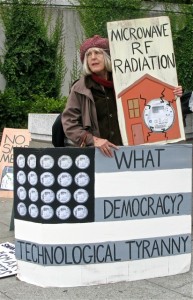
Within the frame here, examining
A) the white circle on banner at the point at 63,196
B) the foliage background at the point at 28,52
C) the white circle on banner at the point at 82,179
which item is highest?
the foliage background at the point at 28,52

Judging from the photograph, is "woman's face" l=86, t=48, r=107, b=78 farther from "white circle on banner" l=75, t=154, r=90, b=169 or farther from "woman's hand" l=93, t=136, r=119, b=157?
"white circle on banner" l=75, t=154, r=90, b=169

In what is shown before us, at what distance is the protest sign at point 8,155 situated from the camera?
6461 millimetres

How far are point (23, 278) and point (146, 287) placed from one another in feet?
3.18

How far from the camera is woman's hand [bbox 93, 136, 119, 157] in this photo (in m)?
3.91

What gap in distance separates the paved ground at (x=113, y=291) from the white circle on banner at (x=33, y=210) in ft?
1.84

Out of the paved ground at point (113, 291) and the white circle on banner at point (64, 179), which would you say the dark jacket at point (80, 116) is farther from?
the paved ground at point (113, 291)

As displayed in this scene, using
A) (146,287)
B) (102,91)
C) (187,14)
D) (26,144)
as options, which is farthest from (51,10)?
(146,287)

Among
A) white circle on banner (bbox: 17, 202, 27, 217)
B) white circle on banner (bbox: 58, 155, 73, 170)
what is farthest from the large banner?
white circle on banner (bbox: 17, 202, 27, 217)

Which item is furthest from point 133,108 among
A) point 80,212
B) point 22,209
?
point 22,209

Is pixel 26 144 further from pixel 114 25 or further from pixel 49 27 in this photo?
pixel 49 27

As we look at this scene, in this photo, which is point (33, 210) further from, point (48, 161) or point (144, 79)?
point (144, 79)

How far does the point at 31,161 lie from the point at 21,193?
286 mm

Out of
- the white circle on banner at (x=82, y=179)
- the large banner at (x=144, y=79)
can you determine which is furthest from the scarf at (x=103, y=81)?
the white circle on banner at (x=82, y=179)

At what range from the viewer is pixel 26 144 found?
20.7ft
